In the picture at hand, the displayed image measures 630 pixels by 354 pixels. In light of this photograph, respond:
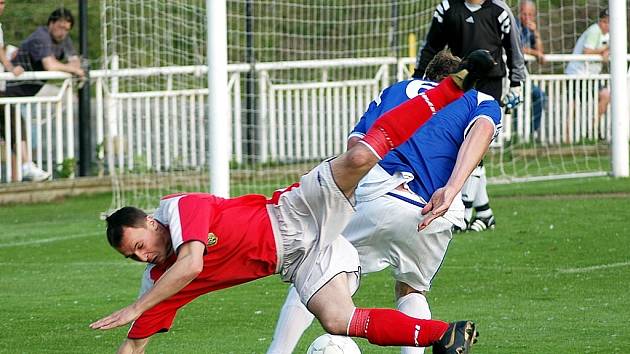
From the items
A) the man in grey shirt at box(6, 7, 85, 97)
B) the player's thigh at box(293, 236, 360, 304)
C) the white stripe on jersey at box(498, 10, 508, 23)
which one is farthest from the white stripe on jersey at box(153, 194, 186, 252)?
the man in grey shirt at box(6, 7, 85, 97)

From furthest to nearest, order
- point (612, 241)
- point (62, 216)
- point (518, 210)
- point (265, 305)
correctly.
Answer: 1. point (62, 216)
2. point (518, 210)
3. point (612, 241)
4. point (265, 305)

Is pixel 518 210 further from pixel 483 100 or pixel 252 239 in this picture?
pixel 252 239

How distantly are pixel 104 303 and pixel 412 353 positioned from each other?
323 cm

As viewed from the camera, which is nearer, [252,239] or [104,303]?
[252,239]

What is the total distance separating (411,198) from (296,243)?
29.5 inches

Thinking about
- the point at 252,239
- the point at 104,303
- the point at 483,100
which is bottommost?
the point at 104,303

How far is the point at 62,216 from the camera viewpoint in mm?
14312

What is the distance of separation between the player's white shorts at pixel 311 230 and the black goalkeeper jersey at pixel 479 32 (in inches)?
205

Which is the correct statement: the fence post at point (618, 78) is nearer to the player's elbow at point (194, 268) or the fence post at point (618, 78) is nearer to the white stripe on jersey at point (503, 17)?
the white stripe on jersey at point (503, 17)

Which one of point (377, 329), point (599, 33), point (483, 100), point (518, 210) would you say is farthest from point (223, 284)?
point (599, 33)

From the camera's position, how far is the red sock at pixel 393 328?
237 inches

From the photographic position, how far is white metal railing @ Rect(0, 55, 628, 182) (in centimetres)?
1573

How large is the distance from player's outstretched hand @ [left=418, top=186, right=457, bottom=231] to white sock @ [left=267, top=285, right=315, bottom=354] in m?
0.73

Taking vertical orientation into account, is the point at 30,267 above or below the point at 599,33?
below
